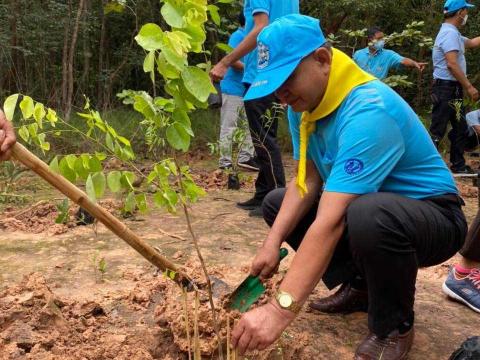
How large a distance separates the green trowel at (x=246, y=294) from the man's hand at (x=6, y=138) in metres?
0.96

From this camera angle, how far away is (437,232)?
1.87 metres

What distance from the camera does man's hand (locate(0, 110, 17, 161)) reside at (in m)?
1.43

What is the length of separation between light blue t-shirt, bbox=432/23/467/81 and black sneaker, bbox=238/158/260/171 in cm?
214

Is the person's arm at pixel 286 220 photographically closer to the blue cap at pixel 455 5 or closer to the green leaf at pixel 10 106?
the green leaf at pixel 10 106

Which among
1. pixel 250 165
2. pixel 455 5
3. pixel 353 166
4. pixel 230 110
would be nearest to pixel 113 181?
pixel 353 166

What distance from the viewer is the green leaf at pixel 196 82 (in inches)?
53.2

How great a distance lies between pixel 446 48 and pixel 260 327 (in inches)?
190

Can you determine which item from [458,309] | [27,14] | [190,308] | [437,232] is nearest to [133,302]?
[190,308]

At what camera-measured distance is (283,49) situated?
165 centimetres

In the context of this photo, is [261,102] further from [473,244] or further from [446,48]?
[446,48]

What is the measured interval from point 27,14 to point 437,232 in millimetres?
8047

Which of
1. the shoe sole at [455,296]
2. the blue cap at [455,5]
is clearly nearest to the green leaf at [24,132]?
the shoe sole at [455,296]

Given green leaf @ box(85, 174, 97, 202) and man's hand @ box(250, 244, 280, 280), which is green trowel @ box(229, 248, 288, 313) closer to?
man's hand @ box(250, 244, 280, 280)

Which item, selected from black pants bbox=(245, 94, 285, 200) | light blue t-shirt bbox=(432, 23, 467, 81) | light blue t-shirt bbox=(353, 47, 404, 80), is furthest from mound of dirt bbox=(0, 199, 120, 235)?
light blue t-shirt bbox=(432, 23, 467, 81)
